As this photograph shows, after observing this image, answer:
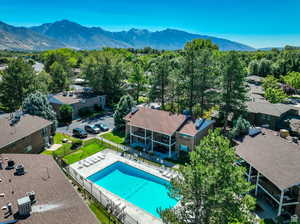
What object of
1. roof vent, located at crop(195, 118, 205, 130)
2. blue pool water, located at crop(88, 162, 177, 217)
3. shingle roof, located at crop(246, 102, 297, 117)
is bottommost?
blue pool water, located at crop(88, 162, 177, 217)

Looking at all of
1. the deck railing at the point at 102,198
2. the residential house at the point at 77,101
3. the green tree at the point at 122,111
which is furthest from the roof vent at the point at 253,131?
the residential house at the point at 77,101

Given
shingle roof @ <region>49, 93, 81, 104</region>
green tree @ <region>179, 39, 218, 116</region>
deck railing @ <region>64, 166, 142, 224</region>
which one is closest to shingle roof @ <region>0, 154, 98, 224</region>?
deck railing @ <region>64, 166, 142, 224</region>

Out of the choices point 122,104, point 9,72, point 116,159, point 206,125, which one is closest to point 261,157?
point 206,125

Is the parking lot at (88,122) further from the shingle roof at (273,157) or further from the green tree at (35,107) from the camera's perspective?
the shingle roof at (273,157)

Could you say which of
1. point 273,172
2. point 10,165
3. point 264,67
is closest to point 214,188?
point 273,172

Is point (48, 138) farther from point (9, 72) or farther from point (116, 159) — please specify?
point (9, 72)

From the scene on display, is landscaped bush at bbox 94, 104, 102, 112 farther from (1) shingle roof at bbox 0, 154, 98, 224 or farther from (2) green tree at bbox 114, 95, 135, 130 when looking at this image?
(1) shingle roof at bbox 0, 154, 98, 224
